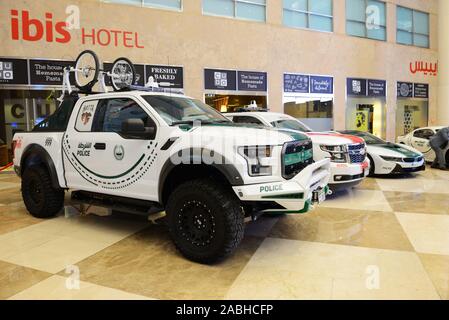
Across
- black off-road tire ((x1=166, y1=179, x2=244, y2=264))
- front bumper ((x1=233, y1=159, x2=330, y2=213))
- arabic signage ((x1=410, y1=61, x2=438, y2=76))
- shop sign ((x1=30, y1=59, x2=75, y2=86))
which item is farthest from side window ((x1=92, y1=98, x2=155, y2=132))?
arabic signage ((x1=410, y1=61, x2=438, y2=76))

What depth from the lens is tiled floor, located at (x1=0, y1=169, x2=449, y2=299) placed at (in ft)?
9.59

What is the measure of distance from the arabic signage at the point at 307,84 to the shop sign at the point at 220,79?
7.68 feet

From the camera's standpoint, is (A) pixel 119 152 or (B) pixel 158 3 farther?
(B) pixel 158 3

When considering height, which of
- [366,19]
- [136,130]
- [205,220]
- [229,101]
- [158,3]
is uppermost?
[366,19]

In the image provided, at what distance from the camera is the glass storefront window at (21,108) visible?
37.0 ft

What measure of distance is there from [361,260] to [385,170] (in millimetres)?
5470

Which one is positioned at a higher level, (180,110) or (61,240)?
(180,110)

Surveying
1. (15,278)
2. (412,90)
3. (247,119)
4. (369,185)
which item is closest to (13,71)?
(247,119)

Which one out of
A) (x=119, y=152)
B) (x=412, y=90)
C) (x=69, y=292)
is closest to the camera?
(x=69, y=292)

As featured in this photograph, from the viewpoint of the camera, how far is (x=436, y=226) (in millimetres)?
4641

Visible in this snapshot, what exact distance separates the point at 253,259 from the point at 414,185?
5.61 metres

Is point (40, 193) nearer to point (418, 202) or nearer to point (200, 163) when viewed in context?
point (200, 163)

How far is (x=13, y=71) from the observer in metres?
10.5
